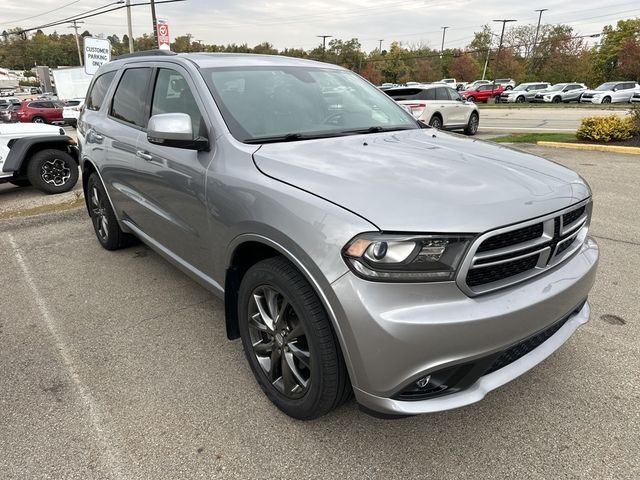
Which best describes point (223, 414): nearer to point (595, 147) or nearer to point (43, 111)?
point (595, 147)

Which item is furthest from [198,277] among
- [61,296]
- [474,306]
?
[474,306]

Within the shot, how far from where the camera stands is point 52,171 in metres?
7.78

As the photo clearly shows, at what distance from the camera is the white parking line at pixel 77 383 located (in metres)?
2.23

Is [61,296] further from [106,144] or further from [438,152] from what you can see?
[438,152]

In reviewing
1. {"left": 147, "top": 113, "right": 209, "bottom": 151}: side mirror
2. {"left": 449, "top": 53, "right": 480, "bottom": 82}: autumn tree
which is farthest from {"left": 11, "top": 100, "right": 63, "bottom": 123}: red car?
{"left": 449, "top": 53, "right": 480, "bottom": 82}: autumn tree

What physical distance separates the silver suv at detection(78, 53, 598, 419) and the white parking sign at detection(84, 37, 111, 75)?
10.2 meters

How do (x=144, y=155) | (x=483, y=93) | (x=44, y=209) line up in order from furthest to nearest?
(x=483, y=93)
(x=44, y=209)
(x=144, y=155)

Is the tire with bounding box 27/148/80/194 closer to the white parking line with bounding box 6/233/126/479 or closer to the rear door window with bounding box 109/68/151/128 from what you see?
the white parking line with bounding box 6/233/126/479

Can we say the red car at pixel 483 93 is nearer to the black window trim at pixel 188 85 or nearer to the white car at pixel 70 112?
the white car at pixel 70 112

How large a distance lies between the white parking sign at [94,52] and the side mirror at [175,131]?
10.8m

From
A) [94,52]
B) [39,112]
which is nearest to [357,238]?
[94,52]

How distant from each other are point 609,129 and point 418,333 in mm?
11431

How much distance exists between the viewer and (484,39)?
78.4 m

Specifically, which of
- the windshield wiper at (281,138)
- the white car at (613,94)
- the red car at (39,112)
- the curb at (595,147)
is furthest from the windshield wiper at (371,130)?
the white car at (613,94)
